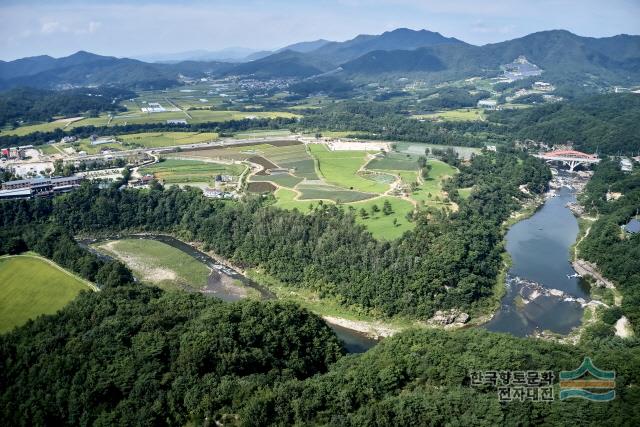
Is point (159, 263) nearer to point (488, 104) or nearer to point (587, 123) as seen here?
point (587, 123)

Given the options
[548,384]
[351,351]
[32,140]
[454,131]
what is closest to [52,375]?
[351,351]

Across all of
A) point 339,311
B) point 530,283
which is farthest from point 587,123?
point 339,311

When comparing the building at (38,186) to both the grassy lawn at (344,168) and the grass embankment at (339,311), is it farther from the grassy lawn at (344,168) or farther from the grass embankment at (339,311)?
the grass embankment at (339,311)

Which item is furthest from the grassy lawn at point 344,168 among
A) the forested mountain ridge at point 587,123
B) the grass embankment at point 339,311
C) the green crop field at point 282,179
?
the forested mountain ridge at point 587,123

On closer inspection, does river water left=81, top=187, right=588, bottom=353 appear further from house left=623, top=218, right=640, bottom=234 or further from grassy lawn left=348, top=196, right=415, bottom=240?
grassy lawn left=348, top=196, right=415, bottom=240

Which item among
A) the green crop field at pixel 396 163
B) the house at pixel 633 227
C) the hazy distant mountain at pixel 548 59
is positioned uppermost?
the hazy distant mountain at pixel 548 59

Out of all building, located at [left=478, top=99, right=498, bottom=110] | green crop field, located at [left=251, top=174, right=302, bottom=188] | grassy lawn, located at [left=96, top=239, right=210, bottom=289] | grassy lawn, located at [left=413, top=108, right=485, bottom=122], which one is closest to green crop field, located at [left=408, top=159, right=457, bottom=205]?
green crop field, located at [left=251, top=174, right=302, bottom=188]

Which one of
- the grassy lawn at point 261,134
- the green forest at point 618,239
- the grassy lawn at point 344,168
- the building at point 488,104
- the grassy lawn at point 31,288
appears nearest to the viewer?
the grassy lawn at point 31,288

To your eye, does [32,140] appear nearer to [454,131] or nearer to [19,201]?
[19,201]
